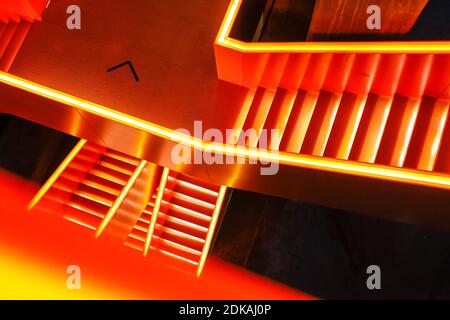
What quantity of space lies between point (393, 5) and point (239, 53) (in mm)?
1399

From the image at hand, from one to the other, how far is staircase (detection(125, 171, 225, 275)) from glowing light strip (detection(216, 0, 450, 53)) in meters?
2.71

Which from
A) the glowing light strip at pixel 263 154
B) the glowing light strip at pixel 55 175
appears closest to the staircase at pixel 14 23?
the glowing light strip at pixel 263 154

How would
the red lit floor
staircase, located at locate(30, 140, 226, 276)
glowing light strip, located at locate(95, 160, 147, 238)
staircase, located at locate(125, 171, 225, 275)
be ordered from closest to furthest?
Answer: the red lit floor → glowing light strip, located at locate(95, 160, 147, 238) → staircase, located at locate(30, 140, 226, 276) → staircase, located at locate(125, 171, 225, 275)

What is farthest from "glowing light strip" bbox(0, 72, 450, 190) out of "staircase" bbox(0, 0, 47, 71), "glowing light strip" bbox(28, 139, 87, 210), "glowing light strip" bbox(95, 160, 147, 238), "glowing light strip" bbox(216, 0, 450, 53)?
"glowing light strip" bbox(28, 139, 87, 210)

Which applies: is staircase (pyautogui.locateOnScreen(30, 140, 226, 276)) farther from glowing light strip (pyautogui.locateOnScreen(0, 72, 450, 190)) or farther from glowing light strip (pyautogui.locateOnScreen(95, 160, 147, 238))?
Answer: glowing light strip (pyautogui.locateOnScreen(0, 72, 450, 190))

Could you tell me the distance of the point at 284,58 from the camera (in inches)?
137

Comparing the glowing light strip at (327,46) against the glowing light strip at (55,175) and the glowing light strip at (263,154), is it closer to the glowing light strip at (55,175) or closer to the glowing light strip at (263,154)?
the glowing light strip at (263,154)

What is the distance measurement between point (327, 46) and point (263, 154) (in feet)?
3.47

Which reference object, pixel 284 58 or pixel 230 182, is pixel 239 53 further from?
pixel 230 182

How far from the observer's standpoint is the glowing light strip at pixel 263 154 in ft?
8.70

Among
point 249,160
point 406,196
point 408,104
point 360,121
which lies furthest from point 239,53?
point 406,196

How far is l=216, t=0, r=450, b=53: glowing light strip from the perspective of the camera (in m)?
2.80

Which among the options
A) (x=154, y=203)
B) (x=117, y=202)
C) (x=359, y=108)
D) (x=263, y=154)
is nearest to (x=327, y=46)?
(x=359, y=108)

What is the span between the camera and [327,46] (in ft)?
10.3
